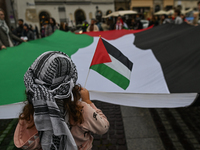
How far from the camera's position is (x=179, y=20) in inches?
249

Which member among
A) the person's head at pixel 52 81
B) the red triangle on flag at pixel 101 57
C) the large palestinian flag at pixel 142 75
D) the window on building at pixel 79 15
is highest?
the person's head at pixel 52 81

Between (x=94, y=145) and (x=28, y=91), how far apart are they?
2.28 meters

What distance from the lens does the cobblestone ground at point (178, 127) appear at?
303 centimetres

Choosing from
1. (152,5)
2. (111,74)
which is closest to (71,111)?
(111,74)

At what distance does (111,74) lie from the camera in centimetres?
218

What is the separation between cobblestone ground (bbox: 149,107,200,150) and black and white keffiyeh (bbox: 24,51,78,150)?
234 centimetres

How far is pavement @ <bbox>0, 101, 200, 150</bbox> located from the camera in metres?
3.07

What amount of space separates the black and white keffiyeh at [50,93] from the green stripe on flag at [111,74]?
0.92m

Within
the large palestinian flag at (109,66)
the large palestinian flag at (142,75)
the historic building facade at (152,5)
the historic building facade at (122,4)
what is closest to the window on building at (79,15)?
the historic building facade at (122,4)

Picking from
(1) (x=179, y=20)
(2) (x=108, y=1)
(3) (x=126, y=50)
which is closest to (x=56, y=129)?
(3) (x=126, y=50)

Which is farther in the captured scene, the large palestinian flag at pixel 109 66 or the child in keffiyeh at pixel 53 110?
the large palestinian flag at pixel 109 66

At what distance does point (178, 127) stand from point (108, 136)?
1.39 metres

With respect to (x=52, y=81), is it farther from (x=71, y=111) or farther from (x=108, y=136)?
(x=108, y=136)

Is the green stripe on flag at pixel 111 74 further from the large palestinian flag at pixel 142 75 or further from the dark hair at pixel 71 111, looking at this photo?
the dark hair at pixel 71 111
